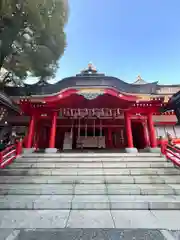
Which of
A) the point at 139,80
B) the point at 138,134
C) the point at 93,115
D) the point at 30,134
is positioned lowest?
the point at 30,134

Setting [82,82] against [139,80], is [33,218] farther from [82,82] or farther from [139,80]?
[139,80]

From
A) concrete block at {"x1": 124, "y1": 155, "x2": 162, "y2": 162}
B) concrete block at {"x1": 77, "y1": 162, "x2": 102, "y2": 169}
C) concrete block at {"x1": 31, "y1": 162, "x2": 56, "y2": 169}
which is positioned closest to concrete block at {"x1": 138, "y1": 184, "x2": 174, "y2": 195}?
concrete block at {"x1": 124, "y1": 155, "x2": 162, "y2": 162}

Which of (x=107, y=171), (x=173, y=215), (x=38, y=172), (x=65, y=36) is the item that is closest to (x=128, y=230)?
(x=173, y=215)

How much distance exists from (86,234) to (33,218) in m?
1.36

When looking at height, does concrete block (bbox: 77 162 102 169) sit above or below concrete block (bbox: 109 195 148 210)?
above

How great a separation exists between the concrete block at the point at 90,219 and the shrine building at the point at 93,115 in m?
4.71

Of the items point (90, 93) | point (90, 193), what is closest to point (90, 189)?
point (90, 193)

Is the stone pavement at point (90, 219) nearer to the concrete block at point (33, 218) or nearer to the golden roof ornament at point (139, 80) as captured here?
the concrete block at point (33, 218)

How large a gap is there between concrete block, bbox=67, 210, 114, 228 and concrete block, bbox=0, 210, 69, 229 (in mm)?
179

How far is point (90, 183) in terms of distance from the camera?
4.27 meters

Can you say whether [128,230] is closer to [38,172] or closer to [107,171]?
[107,171]

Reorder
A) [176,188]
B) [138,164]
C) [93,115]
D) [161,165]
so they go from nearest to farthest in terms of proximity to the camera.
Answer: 1. [176,188]
2. [161,165]
3. [138,164]
4. [93,115]

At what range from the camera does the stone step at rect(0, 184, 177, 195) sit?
147 inches

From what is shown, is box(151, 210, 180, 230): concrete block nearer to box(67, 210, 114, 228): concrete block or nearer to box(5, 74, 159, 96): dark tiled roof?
box(67, 210, 114, 228): concrete block
